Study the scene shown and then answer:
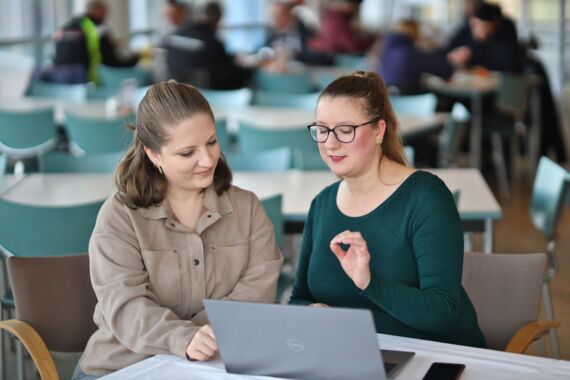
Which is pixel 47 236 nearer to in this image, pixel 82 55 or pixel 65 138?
pixel 65 138

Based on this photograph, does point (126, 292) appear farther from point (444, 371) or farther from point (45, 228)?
point (45, 228)

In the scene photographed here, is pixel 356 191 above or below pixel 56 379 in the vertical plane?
above

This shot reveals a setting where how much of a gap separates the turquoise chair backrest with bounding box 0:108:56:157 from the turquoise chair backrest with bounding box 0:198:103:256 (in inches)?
103

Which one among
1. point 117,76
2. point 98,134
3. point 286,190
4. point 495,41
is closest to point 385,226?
point 286,190

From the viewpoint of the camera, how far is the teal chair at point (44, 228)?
333 cm

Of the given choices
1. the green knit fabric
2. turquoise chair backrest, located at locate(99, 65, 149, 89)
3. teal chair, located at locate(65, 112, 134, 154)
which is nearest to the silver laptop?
teal chair, located at locate(65, 112, 134, 154)

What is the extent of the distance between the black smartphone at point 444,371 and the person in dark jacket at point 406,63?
216 inches

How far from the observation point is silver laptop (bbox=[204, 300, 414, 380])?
68.2 inches

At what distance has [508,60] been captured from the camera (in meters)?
8.14

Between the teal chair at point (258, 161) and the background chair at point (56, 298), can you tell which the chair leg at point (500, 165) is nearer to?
the teal chair at point (258, 161)

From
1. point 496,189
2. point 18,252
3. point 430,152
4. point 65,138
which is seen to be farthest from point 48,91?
point 18,252

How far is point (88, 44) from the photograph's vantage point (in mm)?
8961

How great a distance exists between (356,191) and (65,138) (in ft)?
15.3

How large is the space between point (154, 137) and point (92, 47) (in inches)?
273
